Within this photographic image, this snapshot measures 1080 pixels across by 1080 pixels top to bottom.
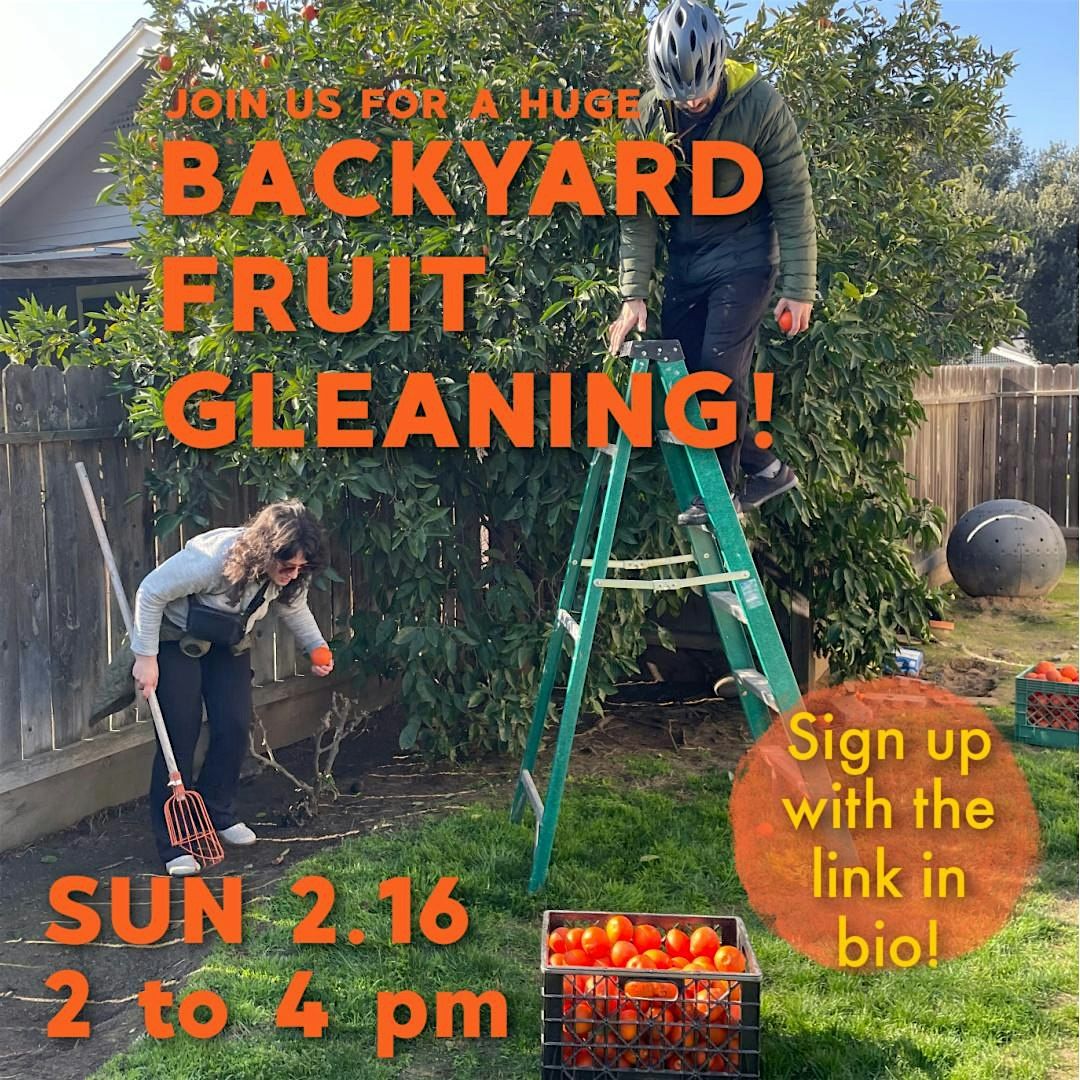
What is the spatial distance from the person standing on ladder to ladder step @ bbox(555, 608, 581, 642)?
0.56 meters

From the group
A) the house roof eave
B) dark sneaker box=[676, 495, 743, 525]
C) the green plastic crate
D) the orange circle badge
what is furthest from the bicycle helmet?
the house roof eave

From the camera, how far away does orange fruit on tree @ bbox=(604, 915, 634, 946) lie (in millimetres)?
3098

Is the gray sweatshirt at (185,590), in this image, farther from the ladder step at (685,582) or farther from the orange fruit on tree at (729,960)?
the orange fruit on tree at (729,960)

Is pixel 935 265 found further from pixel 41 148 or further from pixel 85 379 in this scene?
pixel 41 148

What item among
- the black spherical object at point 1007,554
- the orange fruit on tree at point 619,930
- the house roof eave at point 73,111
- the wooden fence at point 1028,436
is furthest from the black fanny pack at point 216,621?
the wooden fence at point 1028,436

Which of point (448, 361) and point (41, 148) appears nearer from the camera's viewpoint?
point (448, 361)

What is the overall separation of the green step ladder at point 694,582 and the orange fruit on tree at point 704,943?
0.72m

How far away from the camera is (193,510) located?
16.4 ft

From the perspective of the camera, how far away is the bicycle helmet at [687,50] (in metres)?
3.14

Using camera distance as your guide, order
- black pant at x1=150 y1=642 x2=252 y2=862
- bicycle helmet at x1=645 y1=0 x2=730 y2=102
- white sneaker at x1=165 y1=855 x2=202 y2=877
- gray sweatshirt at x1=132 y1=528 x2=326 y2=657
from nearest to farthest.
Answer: bicycle helmet at x1=645 y1=0 x2=730 y2=102, gray sweatshirt at x1=132 y1=528 x2=326 y2=657, white sneaker at x1=165 y1=855 x2=202 y2=877, black pant at x1=150 y1=642 x2=252 y2=862

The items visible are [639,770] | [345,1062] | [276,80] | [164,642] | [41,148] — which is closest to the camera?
[345,1062]

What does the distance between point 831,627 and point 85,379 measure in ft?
11.2

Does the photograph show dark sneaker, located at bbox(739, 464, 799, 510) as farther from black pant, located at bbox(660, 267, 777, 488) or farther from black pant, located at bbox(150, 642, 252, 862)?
black pant, located at bbox(150, 642, 252, 862)

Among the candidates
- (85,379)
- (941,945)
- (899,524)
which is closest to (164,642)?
(85,379)
